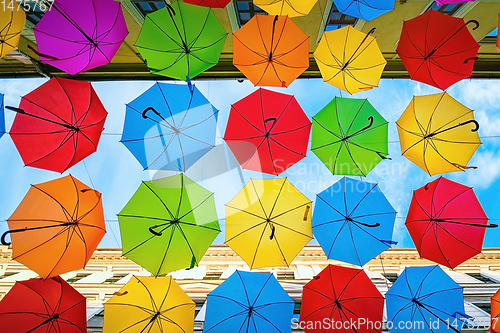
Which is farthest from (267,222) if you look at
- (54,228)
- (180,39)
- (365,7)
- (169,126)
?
(365,7)

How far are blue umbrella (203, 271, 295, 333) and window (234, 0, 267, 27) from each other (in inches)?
340

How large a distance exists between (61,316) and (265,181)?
250 inches

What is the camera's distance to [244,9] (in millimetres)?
9188

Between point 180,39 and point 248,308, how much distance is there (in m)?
7.64

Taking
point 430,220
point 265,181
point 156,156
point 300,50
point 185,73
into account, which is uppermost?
point 300,50

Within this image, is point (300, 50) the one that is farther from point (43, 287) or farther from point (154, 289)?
point (43, 287)

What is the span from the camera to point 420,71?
7547 mm

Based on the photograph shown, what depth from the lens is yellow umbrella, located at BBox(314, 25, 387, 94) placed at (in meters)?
7.54

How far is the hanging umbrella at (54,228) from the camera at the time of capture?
254 inches

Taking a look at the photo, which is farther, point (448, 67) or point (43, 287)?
point (448, 67)

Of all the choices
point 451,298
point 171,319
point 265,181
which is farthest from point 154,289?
point 451,298

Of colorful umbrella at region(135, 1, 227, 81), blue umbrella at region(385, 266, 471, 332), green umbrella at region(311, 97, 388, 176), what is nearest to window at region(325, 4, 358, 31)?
green umbrella at region(311, 97, 388, 176)

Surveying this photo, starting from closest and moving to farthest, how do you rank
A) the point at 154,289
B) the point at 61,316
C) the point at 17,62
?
1. the point at 61,316
2. the point at 154,289
3. the point at 17,62

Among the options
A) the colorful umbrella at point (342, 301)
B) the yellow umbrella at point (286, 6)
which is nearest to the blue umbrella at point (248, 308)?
the colorful umbrella at point (342, 301)
